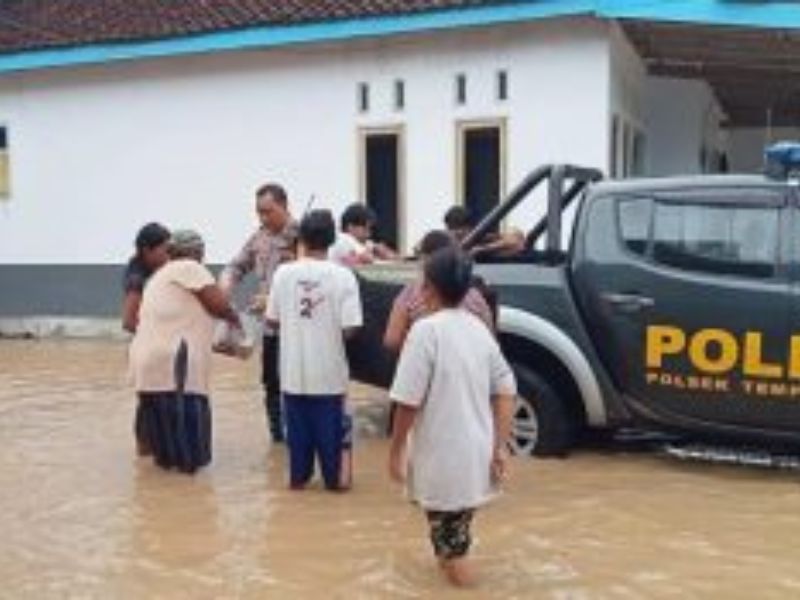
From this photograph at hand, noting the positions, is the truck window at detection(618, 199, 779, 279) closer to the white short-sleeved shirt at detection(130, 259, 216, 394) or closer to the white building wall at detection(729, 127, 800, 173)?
the white short-sleeved shirt at detection(130, 259, 216, 394)

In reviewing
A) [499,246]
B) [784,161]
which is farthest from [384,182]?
[784,161]

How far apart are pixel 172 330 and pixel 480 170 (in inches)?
291

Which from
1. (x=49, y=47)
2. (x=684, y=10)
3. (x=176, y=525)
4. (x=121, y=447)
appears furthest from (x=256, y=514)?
(x=49, y=47)

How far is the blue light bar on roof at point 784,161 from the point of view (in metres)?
8.34

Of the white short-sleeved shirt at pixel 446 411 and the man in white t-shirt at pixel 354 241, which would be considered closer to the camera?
the white short-sleeved shirt at pixel 446 411

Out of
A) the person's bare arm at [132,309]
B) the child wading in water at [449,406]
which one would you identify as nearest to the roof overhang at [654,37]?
the person's bare arm at [132,309]

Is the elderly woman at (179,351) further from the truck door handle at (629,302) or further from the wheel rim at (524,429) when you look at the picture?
the truck door handle at (629,302)

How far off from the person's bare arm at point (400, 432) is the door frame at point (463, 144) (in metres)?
9.25

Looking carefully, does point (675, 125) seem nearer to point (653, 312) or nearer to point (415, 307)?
point (653, 312)

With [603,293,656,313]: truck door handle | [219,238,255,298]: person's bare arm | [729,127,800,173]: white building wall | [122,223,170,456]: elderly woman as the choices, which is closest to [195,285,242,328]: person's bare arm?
[122,223,170,456]: elderly woman

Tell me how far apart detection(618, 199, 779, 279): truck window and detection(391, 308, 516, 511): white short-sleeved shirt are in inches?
111

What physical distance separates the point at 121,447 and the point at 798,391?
4.44 m

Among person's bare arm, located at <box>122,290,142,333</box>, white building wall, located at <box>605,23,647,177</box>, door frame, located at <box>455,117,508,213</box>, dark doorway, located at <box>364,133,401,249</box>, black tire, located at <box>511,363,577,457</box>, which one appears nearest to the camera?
black tire, located at <box>511,363,577,457</box>

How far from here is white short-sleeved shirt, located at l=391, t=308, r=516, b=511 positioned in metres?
5.95
